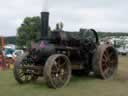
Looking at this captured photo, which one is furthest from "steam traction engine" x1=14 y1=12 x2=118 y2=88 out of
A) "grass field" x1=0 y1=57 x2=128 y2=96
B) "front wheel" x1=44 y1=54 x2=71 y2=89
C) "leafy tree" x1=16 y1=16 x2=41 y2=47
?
"leafy tree" x1=16 y1=16 x2=41 y2=47

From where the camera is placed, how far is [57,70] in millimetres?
10008

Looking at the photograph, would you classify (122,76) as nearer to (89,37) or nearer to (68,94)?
(89,37)

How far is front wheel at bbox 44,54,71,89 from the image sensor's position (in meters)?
9.47

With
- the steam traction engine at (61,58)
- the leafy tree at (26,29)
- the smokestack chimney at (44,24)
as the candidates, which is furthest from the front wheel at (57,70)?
the leafy tree at (26,29)

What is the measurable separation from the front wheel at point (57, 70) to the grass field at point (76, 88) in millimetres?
225

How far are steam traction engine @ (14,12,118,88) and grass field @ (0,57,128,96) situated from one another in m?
0.33

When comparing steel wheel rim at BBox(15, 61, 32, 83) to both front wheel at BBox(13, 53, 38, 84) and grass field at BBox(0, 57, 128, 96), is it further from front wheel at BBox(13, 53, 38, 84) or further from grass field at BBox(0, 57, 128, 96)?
grass field at BBox(0, 57, 128, 96)

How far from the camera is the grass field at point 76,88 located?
8.98 metres

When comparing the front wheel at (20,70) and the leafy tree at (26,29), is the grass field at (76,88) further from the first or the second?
the leafy tree at (26,29)

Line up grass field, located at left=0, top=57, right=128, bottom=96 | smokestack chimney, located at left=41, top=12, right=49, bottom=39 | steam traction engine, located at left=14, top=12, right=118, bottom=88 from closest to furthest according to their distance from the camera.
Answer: grass field, located at left=0, top=57, right=128, bottom=96, steam traction engine, located at left=14, top=12, right=118, bottom=88, smokestack chimney, located at left=41, top=12, right=49, bottom=39

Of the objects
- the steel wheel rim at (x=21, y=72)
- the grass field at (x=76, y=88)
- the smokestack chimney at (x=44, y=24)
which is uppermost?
the smokestack chimney at (x=44, y=24)

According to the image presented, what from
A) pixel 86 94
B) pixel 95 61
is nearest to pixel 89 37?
pixel 95 61

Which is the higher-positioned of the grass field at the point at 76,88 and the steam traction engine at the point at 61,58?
the steam traction engine at the point at 61,58

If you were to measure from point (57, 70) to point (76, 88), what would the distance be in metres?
0.80
